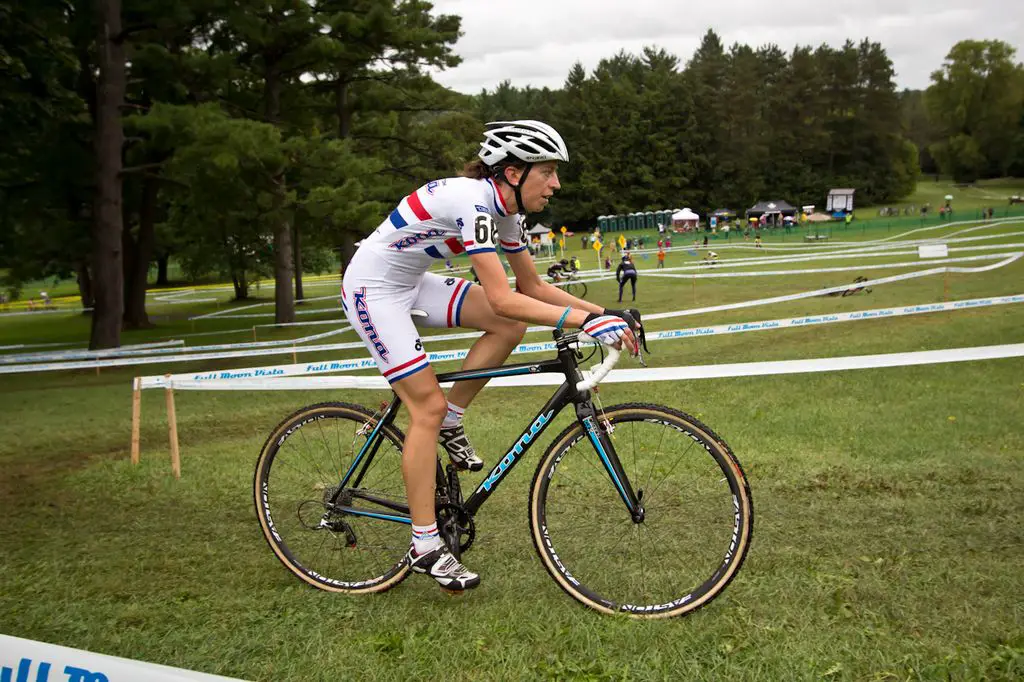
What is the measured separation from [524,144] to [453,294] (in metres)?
0.92

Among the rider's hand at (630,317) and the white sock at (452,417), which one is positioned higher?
the rider's hand at (630,317)

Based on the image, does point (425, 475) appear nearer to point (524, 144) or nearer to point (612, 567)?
point (612, 567)

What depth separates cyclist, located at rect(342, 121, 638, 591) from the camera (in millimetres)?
3816

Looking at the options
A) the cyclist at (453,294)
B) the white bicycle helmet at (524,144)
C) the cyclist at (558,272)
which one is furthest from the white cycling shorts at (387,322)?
the cyclist at (558,272)

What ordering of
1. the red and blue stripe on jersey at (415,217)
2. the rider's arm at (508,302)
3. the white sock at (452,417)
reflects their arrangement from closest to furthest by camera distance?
the rider's arm at (508,302) → the red and blue stripe on jersey at (415,217) → the white sock at (452,417)

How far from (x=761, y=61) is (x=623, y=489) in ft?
415

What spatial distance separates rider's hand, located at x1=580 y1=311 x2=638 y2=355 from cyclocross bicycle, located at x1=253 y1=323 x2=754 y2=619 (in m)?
0.14

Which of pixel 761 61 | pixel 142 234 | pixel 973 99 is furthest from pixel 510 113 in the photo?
pixel 142 234

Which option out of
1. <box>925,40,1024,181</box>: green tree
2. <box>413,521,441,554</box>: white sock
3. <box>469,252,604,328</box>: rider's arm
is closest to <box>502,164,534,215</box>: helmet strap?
<box>469,252,604,328</box>: rider's arm

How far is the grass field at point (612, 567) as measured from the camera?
3.62 meters

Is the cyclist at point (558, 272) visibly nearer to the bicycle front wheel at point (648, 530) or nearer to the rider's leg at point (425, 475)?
the bicycle front wheel at point (648, 530)

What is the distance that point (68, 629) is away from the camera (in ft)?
14.0

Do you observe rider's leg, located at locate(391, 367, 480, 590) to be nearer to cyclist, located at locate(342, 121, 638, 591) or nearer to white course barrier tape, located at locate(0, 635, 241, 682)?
cyclist, located at locate(342, 121, 638, 591)

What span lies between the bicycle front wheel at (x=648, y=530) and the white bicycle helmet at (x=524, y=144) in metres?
1.25
